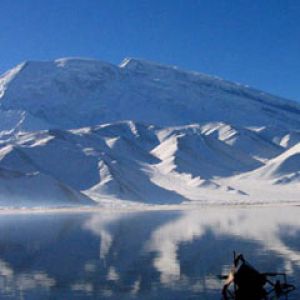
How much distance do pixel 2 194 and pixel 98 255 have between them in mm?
127489

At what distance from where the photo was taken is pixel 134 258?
66438 mm

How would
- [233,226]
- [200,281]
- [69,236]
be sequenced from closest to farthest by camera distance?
[200,281], [69,236], [233,226]

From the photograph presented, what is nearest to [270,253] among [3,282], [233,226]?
[3,282]

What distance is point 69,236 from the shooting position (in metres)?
91.7

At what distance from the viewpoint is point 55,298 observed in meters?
46.0

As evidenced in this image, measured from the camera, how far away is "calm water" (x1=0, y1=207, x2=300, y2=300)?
160 ft

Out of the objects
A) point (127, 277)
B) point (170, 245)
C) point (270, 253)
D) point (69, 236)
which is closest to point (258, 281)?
point (127, 277)

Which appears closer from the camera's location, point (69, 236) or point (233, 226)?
point (69, 236)

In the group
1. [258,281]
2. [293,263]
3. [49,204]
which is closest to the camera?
[258,281]

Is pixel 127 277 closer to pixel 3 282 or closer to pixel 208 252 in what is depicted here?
pixel 3 282

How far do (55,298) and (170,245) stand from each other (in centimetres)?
3226

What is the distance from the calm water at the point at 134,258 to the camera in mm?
48688

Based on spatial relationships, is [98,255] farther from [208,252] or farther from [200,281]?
[200,281]

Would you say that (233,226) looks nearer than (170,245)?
No
